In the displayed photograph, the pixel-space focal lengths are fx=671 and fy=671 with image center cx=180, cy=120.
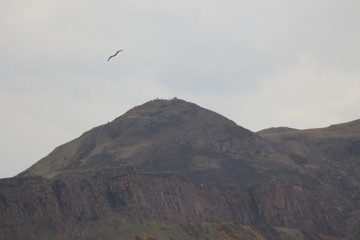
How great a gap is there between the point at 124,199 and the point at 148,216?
7.95m

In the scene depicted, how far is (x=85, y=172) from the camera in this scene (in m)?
183

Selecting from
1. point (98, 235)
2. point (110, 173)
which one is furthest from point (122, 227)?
point (110, 173)

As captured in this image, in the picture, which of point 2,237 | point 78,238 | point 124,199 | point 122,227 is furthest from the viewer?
point 124,199

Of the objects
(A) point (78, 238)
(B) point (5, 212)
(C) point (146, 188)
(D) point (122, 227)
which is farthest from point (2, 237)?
(C) point (146, 188)

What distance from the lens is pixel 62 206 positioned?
6481 inches

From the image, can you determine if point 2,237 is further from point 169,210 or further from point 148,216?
point 169,210

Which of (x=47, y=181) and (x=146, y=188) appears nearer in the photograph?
(x=47, y=181)

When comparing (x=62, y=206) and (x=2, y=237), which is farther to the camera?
(x=62, y=206)

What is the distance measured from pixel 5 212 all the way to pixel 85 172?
115 ft

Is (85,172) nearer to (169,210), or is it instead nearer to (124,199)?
(124,199)

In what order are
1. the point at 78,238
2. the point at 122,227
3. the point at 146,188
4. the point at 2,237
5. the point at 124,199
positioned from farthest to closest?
the point at 146,188, the point at 124,199, the point at 122,227, the point at 78,238, the point at 2,237

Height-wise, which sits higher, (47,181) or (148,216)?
(47,181)

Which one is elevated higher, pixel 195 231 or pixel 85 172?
pixel 85 172

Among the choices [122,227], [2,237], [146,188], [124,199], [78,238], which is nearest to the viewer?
[2,237]
